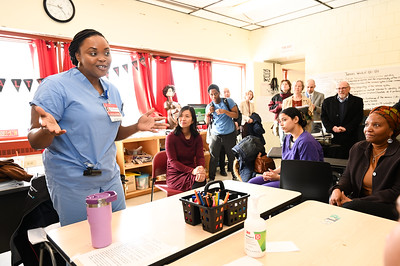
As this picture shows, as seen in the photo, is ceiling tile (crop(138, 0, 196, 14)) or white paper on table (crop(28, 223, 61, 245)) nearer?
white paper on table (crop(28, 223, 61, 245))

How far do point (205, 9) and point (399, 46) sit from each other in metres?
3.39

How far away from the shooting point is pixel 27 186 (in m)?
2.15

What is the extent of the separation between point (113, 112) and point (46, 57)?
9.25 feet

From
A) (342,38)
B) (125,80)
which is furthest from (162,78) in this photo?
(342,38)

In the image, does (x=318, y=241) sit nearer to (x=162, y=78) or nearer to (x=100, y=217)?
(x=100, y=217)

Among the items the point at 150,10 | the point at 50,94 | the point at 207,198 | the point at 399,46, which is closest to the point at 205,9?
the point at 150,10

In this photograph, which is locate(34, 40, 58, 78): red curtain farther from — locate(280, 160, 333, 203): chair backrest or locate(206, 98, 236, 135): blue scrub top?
locate(280, 160, 333, 203): chair backrest

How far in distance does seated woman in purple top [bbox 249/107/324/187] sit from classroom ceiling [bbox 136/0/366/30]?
2958mm

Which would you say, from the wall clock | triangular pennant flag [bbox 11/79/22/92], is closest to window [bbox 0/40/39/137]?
triangular pennant flag [bbox 11/79/22/92]

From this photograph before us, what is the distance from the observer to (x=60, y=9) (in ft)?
12.1

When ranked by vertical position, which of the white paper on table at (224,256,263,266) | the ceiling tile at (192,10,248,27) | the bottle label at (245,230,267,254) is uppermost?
the ceiling tile at (192,10,248,27)

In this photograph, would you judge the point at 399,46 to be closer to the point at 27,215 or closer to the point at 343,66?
the point at 343,66

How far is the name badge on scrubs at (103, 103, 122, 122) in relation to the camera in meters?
1.51

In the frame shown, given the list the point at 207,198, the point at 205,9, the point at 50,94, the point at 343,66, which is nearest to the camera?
the point at 207,198
